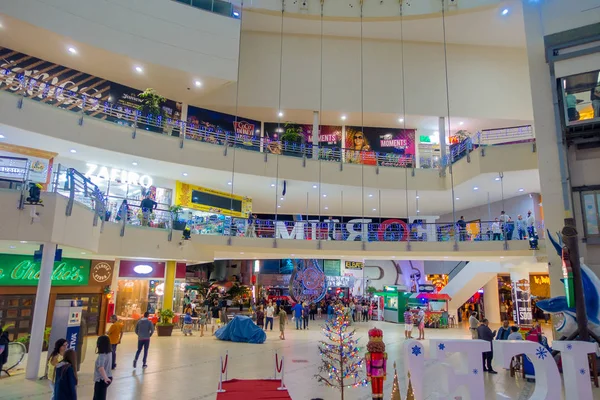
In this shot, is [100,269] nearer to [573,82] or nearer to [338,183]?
[338,183]

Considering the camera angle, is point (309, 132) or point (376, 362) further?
point (309, 132)

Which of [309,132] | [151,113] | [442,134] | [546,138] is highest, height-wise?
Answer: [309,132]

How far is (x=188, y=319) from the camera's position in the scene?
56.7ft

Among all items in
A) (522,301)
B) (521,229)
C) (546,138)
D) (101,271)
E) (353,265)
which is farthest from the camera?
(353,265)

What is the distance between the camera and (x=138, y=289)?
18453 millimetres

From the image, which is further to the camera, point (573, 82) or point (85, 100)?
point (85, 100)

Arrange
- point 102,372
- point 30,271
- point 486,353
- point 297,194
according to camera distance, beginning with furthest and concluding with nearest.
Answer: point 297,194
point 30,271
point 486,353
point 102,372

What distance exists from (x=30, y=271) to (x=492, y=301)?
80.1ft

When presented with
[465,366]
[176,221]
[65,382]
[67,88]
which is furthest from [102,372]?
[67,88]

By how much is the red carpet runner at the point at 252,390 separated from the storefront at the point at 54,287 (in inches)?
350

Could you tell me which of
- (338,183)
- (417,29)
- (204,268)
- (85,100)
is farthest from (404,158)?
(204,268)

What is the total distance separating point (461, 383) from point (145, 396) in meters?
5.77

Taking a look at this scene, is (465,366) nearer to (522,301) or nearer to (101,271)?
(101,271)

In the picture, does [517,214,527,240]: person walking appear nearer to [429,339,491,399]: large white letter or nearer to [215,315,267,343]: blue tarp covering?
[215,315,267,343]: blue tarp covering
